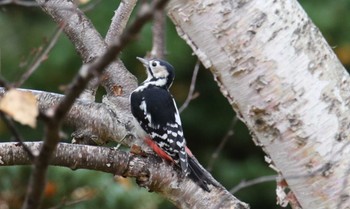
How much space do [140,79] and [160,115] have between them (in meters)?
3.21

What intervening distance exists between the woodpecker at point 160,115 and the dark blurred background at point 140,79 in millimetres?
831

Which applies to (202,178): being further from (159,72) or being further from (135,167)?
(159,72)

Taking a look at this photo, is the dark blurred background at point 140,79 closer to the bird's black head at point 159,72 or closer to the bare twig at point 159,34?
the bird's black head at point 159,72

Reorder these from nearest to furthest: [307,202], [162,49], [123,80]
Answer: [307,202] → [162,49] → [123,80]

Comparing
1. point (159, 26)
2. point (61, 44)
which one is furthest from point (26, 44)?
point (159, 26)

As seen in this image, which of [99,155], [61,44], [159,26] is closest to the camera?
[159,26]

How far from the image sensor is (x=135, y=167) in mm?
3039

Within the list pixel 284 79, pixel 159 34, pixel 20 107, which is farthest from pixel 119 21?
pixel 20 107

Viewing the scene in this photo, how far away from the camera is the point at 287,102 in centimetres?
216

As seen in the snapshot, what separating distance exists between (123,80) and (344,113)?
4.60 feet

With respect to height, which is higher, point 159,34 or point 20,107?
point 20,107

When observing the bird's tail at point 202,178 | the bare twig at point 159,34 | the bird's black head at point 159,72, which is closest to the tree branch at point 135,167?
the bird's tail at point 202,178

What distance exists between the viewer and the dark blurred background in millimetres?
5141

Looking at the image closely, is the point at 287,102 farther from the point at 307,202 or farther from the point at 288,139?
the point at 307,202
